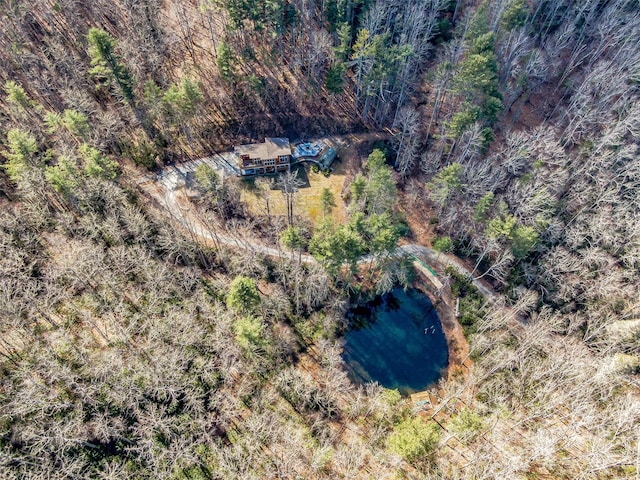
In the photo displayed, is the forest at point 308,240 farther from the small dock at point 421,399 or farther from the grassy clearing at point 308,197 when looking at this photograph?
the small dock at point 421,399

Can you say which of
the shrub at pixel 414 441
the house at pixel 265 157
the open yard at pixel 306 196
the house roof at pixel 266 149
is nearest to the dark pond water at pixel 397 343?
the shrub at pixel 414 441

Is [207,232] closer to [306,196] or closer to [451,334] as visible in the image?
[306,196]

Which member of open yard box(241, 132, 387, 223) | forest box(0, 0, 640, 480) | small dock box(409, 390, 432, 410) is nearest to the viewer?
forest box(0, 0, 640, 480)

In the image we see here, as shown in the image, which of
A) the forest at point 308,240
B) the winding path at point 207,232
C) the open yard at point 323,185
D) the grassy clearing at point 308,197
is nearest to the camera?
the forest at point 308,240

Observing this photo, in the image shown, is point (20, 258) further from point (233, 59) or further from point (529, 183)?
point (529, 183)

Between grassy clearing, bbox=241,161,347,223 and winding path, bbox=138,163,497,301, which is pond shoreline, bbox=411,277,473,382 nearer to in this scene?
winding path, bbox=138,163,497,301

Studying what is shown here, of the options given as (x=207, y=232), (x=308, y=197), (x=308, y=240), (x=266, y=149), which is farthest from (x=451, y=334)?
(x=266, y=149)

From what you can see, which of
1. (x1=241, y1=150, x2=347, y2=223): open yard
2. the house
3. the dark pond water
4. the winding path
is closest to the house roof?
the house
